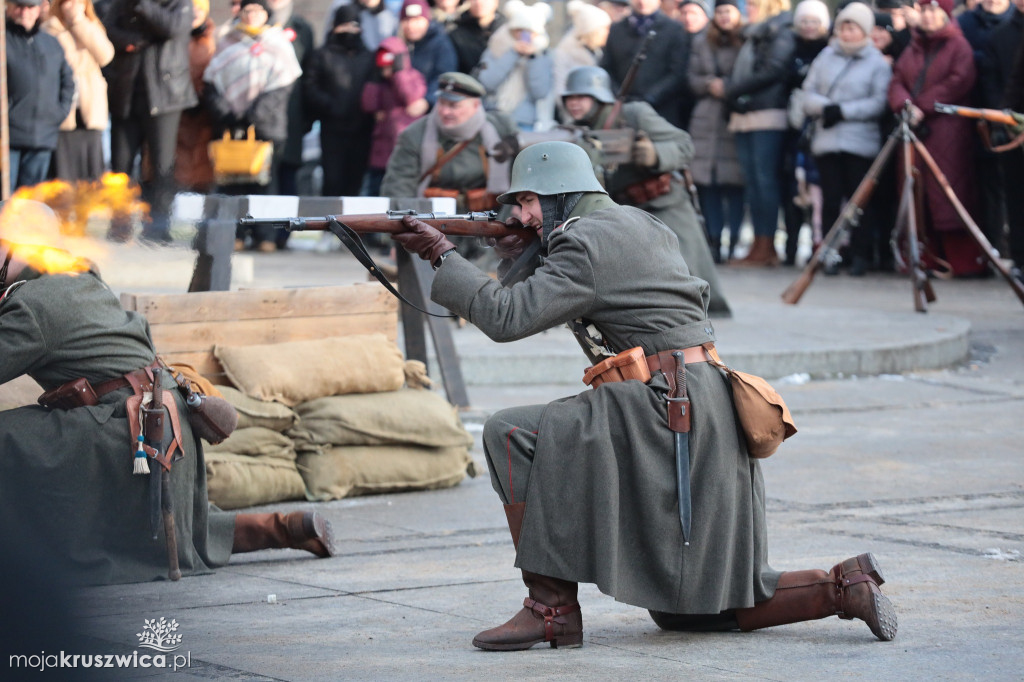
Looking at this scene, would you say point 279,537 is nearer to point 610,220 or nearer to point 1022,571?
point 610,220

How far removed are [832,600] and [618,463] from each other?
2.43 ft

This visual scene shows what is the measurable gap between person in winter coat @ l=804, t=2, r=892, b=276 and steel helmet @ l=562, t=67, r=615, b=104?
→ 147 inches

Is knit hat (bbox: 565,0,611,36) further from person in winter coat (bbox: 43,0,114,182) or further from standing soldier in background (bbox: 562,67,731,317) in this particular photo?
person in winter coat (bbox: 43,0,114,182)

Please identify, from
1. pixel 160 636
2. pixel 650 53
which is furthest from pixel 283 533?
pixel 650 53

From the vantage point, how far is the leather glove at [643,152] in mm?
10562

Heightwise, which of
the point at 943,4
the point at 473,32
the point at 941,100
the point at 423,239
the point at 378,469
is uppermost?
the point at 943,4

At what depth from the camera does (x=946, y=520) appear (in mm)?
6391

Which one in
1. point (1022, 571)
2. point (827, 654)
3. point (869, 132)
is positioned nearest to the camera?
point (827, 654)

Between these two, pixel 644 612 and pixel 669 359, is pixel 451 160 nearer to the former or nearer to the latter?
pixel 644 612

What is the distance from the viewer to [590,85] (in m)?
10.6

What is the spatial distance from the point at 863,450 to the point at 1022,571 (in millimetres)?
2612

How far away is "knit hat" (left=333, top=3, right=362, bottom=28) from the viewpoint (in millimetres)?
14766

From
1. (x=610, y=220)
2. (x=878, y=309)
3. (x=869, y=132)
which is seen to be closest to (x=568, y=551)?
(x=610, y=220)

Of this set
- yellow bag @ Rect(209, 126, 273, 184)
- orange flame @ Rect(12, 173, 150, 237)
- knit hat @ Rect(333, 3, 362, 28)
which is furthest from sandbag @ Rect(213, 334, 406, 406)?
knit hat @ Rect(333, 3, 362, 28)
